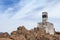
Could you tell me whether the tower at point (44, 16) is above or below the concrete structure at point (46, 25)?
above

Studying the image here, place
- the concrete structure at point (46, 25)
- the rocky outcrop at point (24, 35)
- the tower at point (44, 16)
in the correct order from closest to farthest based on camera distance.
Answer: the rocky outcrop at point (24, 35)
the concrete structure at point (46, 25)
the tower at point (44, 16)

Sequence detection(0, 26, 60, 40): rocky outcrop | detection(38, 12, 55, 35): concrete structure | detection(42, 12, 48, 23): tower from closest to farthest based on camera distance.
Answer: detection(0, 26, 60, 40): rocky outcrop, detection(38, 12, 55, 35): concrete structure, detection(42, 12, 48, 23): tower

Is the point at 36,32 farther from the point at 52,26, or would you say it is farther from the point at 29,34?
the point at 52,26

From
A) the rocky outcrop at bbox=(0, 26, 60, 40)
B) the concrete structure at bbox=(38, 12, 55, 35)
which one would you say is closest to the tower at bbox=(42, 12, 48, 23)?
the concrete structure at bbox=(38, 12, 55, 35)

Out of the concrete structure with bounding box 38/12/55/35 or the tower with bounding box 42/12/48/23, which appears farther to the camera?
the tower with bounding box 42/12/48/23

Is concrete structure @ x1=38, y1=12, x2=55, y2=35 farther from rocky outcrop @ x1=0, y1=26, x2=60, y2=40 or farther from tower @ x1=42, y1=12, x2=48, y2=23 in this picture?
rocky outcrop @ x1=0, y1=26, x2=60, y2=40

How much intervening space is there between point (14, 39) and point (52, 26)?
120 feet

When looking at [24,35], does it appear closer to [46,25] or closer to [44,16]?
[46,25]

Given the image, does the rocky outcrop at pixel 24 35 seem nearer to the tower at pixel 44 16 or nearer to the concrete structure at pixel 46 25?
the concrete structure at pixel 46 25

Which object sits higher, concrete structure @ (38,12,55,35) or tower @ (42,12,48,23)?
tower @ (42,12,48,23)

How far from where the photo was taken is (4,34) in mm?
50625

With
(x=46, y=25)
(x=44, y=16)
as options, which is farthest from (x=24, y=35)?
(x=44, y=16)

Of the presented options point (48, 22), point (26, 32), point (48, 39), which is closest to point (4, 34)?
point (26, 32)

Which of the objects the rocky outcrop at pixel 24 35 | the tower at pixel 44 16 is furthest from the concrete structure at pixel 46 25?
the rocky outcrop at pixel 24 35
